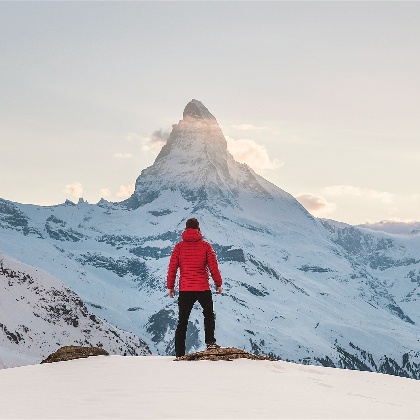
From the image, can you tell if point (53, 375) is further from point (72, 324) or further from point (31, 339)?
point (72, 324)

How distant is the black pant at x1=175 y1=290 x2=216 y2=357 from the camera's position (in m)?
18.0

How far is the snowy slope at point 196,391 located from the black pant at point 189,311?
0.75 metres

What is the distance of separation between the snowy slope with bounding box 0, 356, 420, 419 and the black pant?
2.46 feet

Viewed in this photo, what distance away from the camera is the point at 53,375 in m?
16.0

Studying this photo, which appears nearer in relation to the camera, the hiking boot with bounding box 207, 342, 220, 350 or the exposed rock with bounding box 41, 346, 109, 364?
the hiking boot with bounding box 207, 342, 220, 350

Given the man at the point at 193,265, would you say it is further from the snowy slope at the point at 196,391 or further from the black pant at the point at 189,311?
the snowy slope at the point at 196,391

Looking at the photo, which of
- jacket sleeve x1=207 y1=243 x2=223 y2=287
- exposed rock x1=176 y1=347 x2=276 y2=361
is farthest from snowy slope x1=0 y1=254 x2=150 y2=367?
jacket sleeve x1=207 y1=243 x2=223 y2=287

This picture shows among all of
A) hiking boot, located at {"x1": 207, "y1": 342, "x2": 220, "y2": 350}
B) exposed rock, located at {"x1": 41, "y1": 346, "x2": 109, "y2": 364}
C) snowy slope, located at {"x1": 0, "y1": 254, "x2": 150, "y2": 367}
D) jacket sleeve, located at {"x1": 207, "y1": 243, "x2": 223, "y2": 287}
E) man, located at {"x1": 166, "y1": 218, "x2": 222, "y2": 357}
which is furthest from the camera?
snowy slope, located at {"x1": 0, "y1": 254, "x2": 150, "y2": 367}

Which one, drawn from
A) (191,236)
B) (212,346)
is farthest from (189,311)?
(191,236)

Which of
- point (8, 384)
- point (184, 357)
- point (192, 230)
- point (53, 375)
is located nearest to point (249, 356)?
point (184, 357)

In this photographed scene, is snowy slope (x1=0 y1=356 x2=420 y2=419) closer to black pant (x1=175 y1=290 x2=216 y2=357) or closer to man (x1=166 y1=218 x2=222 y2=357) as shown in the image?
black pant (x1=175 y1=290 x2=216 y2=357)

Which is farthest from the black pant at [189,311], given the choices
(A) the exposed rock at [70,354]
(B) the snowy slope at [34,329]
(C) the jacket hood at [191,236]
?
(B) the snowy slope at [34,329]

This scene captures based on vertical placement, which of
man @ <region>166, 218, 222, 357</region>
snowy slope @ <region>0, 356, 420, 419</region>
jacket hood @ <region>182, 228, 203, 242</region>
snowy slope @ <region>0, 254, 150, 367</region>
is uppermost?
jacket hood @ <region>182, 228, 203, 242</region>

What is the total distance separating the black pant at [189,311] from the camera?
18.0 meters
